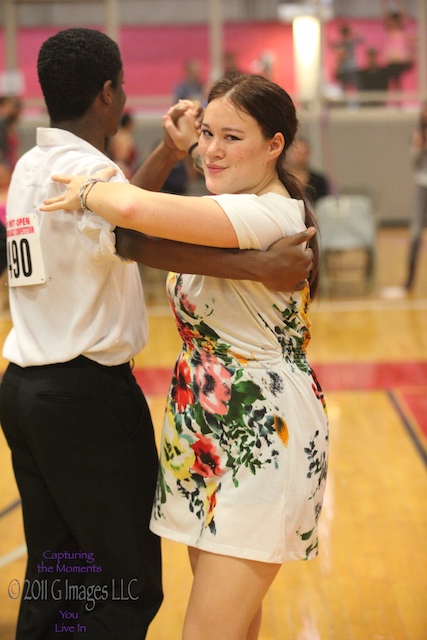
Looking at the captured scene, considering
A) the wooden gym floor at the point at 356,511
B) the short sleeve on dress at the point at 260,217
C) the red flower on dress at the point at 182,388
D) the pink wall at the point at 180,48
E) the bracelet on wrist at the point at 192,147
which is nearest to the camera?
the short sleeve on dress at the point at 260,217

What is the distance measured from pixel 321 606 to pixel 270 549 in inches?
47.8

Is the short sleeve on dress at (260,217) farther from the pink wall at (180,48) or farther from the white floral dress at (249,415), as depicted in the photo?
the pink wall at (180,48)

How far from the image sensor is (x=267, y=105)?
1.82m

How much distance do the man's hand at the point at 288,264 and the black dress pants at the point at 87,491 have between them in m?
0.48

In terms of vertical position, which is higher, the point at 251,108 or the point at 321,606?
the point at 251,108

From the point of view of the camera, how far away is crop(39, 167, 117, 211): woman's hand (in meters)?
1.79

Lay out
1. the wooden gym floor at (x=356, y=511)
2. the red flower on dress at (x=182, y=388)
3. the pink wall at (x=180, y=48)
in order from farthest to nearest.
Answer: the pink wall at (x=180, y=48) → the wooden gym floor at (x=356, y=511) → the red flower on dress at (x=182, y=388)

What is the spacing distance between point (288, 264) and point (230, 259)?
121 mm

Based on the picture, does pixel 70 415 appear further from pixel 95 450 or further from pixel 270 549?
pixel 270 549

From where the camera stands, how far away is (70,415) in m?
1.96

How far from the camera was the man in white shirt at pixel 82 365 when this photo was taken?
1.93 m

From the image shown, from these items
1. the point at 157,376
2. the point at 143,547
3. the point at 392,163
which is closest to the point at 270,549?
the point at 143,547

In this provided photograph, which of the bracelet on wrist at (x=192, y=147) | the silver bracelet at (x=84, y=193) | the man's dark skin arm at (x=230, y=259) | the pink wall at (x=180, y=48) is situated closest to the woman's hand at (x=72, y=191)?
the silver bracelet at (x=84, y=193)

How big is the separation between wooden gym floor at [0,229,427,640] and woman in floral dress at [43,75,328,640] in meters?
0.42
